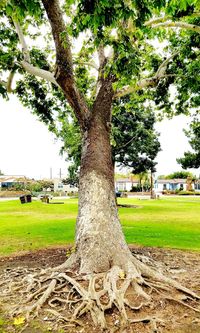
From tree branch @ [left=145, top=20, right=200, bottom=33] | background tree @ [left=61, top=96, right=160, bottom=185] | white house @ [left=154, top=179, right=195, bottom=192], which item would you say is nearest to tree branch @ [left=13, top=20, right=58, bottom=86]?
tree branch @ [left=145, top=20, right=200, bottom=33]

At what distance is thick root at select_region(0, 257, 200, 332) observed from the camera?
5128mm

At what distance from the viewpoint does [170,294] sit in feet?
19.3

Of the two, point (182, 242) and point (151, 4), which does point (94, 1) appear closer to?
point (151, 4)

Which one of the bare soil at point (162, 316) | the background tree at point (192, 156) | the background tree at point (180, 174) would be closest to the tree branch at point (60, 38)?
the bare soil at point (162, 316)

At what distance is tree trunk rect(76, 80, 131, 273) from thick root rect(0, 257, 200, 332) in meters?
0.34

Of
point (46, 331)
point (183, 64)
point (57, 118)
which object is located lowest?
point (46, 331)

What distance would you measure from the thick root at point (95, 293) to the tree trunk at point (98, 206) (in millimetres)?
342

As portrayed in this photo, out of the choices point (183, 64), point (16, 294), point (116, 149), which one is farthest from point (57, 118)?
point (116, 149)

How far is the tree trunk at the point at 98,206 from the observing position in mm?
6539

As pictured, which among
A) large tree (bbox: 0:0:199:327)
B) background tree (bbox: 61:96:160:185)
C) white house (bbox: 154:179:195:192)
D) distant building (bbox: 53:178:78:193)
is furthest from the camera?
white house (bbox: 154:179:195:192)

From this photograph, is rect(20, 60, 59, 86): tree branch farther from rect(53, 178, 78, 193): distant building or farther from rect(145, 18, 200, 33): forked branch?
rect(53, 178, 78, 193): distant building

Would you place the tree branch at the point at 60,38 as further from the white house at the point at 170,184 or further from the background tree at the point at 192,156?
the white house at the point at 170,184

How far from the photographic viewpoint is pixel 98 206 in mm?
7062

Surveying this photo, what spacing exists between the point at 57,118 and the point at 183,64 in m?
6.19
